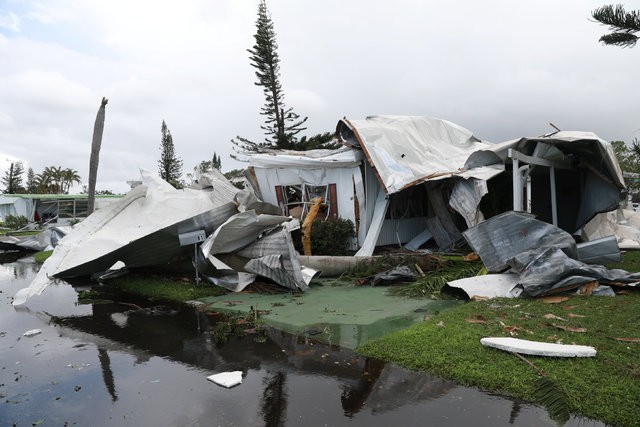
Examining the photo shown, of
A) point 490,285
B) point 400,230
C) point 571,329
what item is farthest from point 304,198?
point 571,329

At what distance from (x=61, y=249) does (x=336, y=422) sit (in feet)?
25.0

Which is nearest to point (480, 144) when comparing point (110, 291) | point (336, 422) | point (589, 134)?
point (589, 134)

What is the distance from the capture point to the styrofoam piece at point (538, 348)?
13.2ft

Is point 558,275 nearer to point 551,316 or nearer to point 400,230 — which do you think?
point 551,316

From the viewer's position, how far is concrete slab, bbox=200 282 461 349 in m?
Result: 5.59

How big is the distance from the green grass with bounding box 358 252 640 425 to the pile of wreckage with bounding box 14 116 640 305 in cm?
93

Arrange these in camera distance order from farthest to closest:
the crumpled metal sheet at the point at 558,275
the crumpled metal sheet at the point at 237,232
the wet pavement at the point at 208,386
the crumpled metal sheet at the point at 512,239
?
the crumpled metal sheet at the point at 237,232 → the crumpled metal sheet at the point at 512,239 → the crumpled metal sheet at the point at 558,275 → the wet pavement at the point at 208,386

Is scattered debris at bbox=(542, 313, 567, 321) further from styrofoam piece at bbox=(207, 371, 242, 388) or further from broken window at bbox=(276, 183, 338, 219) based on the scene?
broken window at bbox=(276, 183, 338, 219)

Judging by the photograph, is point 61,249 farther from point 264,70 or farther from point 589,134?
point 264,70

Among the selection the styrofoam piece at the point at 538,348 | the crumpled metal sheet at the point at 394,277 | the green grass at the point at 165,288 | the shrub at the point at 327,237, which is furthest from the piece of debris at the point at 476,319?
the shrub at the point at 327,237

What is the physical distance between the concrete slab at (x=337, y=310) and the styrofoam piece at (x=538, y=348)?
145 cm

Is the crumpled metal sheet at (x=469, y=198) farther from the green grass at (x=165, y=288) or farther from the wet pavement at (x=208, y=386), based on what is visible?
the wet pavement at (x=208, y=386)

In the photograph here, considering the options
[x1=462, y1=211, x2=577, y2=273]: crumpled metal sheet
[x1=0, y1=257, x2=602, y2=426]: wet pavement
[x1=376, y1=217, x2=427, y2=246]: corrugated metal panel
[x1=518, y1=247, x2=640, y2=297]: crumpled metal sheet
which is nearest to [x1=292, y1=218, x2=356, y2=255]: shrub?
[x1=376, y1=217, x2=427, y2=246]: corrugated metal panel

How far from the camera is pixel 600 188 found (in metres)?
11.4
